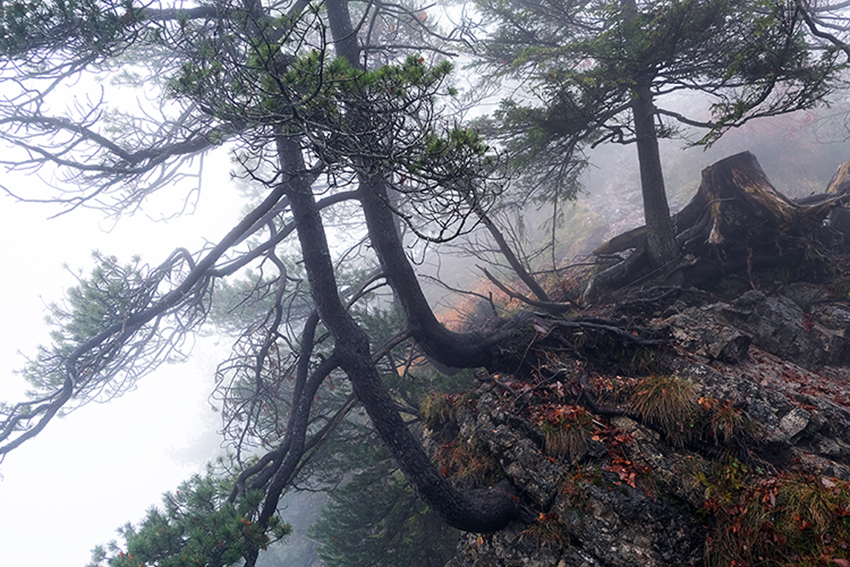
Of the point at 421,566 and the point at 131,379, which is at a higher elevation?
the point at 131,379

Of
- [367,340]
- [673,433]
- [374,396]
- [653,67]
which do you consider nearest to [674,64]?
[653,67]

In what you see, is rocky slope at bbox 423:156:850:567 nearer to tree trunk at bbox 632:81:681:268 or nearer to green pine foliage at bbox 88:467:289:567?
tree trunk at bbox 632:81:681:268

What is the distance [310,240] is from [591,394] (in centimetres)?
424

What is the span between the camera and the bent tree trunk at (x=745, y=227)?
6.77 meters

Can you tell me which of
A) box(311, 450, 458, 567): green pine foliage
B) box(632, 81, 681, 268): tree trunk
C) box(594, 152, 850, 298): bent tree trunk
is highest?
box(632, 81, 681, 268): tree trunk

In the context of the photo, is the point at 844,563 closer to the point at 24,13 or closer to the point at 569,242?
the point at 24,13

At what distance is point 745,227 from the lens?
7070 millimetres

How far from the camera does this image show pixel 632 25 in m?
5.08

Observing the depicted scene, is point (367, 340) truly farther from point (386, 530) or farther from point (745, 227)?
point (745, 227)

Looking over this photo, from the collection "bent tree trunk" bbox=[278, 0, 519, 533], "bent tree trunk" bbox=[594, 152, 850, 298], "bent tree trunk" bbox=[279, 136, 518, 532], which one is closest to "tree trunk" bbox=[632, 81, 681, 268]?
"bent tree trunk" bbox=[594, 152, 850, 298]

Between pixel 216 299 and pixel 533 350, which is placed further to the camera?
pixel 216 299

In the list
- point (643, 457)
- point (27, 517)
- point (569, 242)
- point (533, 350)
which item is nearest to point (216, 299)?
point (533, 350)

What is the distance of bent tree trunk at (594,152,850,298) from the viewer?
22.2 ft

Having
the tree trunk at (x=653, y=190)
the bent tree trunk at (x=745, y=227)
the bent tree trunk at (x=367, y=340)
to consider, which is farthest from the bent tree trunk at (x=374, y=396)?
Result: the tree trunk at (x=653, y=190)
